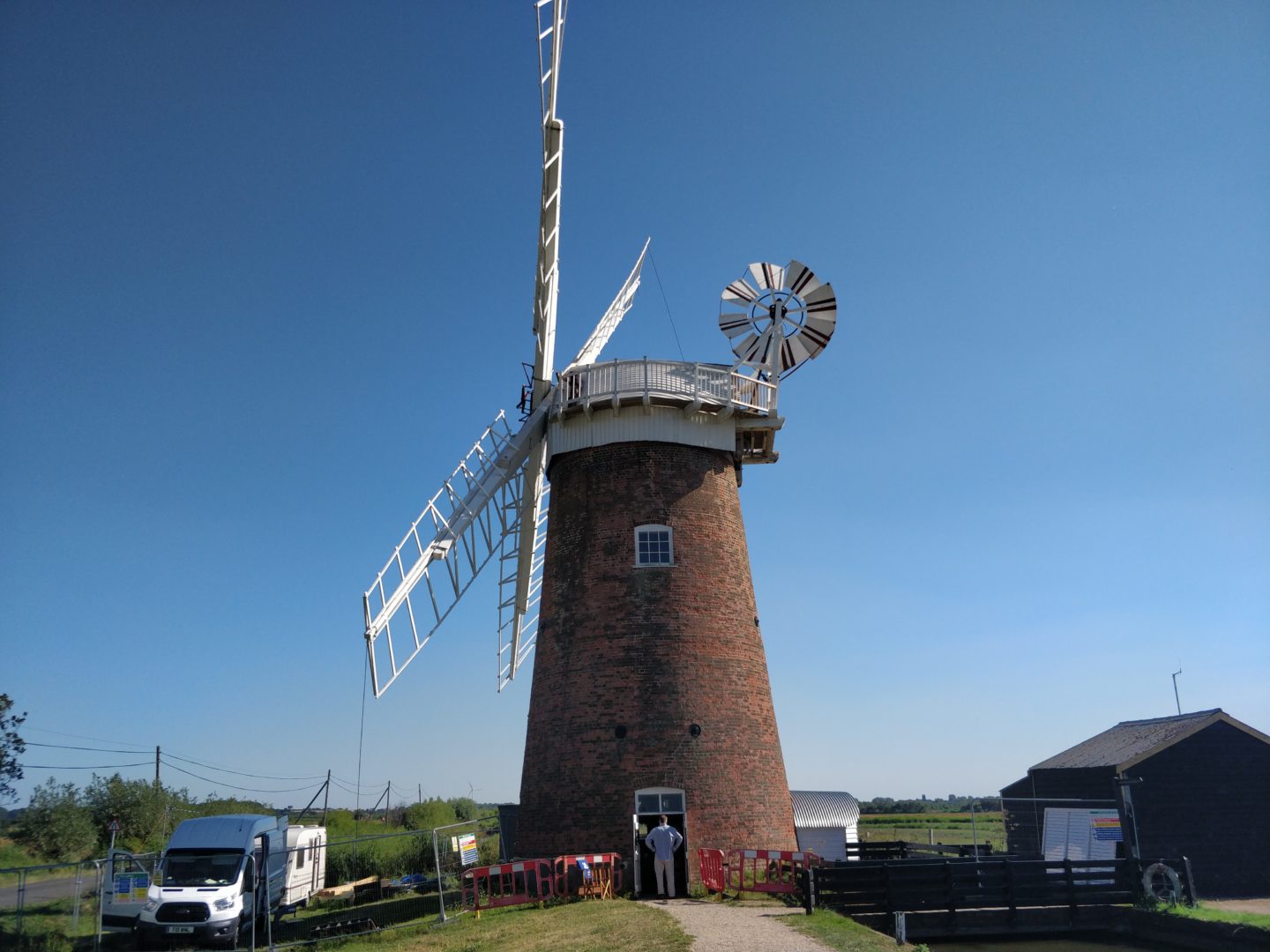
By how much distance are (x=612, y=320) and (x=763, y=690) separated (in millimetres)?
12724

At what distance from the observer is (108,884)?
17281 mm

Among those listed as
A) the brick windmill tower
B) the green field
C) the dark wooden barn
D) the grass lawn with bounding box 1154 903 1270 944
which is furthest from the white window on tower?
the green field

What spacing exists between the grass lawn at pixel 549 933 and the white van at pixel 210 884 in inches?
93.8

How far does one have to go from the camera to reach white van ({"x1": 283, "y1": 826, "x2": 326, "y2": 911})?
2045cm

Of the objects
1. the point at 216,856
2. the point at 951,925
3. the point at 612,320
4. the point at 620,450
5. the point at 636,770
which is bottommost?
→ the point at 951,925

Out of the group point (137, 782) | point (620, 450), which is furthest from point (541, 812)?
point (137, 782)

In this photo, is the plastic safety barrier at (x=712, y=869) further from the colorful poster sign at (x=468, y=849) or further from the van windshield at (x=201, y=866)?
the van windshield at (x=201, y=866)

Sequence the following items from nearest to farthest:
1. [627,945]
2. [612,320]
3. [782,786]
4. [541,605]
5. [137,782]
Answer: [627,945] → [782,786] → [541,605] → [612,320] → [137,782]

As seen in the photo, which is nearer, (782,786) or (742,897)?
(742,897)

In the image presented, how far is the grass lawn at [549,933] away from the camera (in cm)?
1216

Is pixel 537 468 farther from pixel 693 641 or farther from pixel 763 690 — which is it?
pixel 763 690

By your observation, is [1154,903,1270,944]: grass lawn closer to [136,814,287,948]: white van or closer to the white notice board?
the white notice board

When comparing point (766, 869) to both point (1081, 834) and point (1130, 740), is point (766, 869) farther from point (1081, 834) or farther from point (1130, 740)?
point (1130, 740)

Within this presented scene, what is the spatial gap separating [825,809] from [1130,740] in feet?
31.1
